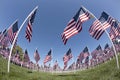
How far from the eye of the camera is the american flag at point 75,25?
29.2m

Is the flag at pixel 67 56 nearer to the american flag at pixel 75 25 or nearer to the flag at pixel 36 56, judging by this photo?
the flag at pixel 36 56

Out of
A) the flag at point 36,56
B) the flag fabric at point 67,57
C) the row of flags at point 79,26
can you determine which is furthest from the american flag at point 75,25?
the flag at point 36,56

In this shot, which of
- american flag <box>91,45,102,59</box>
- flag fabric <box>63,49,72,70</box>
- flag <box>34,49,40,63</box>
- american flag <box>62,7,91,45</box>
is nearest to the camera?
american flag <box>62,7,91,45</box>

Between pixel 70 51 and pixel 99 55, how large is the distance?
11.4 m

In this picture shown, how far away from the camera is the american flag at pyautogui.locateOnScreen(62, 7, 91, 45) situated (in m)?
29.2

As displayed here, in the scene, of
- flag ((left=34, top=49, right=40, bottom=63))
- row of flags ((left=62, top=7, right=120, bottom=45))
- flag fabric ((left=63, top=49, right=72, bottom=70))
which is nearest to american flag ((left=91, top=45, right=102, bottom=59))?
flag fabric ((left=63, top=49, right=72, bottom=70))

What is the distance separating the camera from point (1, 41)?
167 ft

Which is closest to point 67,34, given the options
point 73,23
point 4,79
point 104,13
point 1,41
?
point 73,23

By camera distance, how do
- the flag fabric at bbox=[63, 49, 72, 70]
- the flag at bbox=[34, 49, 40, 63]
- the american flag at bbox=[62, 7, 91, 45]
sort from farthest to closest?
the flag at bbox=[34, 49, 40, 63]
the flag fabric at bbox=[63, 49, 72, 70]
the american flag at bbox=[62, 7, 91, 45]

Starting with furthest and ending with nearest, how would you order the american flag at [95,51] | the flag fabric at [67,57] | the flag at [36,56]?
the american flag at [95,51] < the flag at [36,56] < the flag fabric at [67,57]

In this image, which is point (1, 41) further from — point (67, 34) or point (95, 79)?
point (95, 79)

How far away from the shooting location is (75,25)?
29.6 metres

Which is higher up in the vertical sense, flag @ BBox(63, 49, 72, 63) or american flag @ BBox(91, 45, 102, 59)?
american flag @ BBox(91, 45, 102, 59)

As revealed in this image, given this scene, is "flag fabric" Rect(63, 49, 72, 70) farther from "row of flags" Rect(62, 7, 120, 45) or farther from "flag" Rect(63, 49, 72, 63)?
"row of flags" Rect(62, 7, 120, 45)
